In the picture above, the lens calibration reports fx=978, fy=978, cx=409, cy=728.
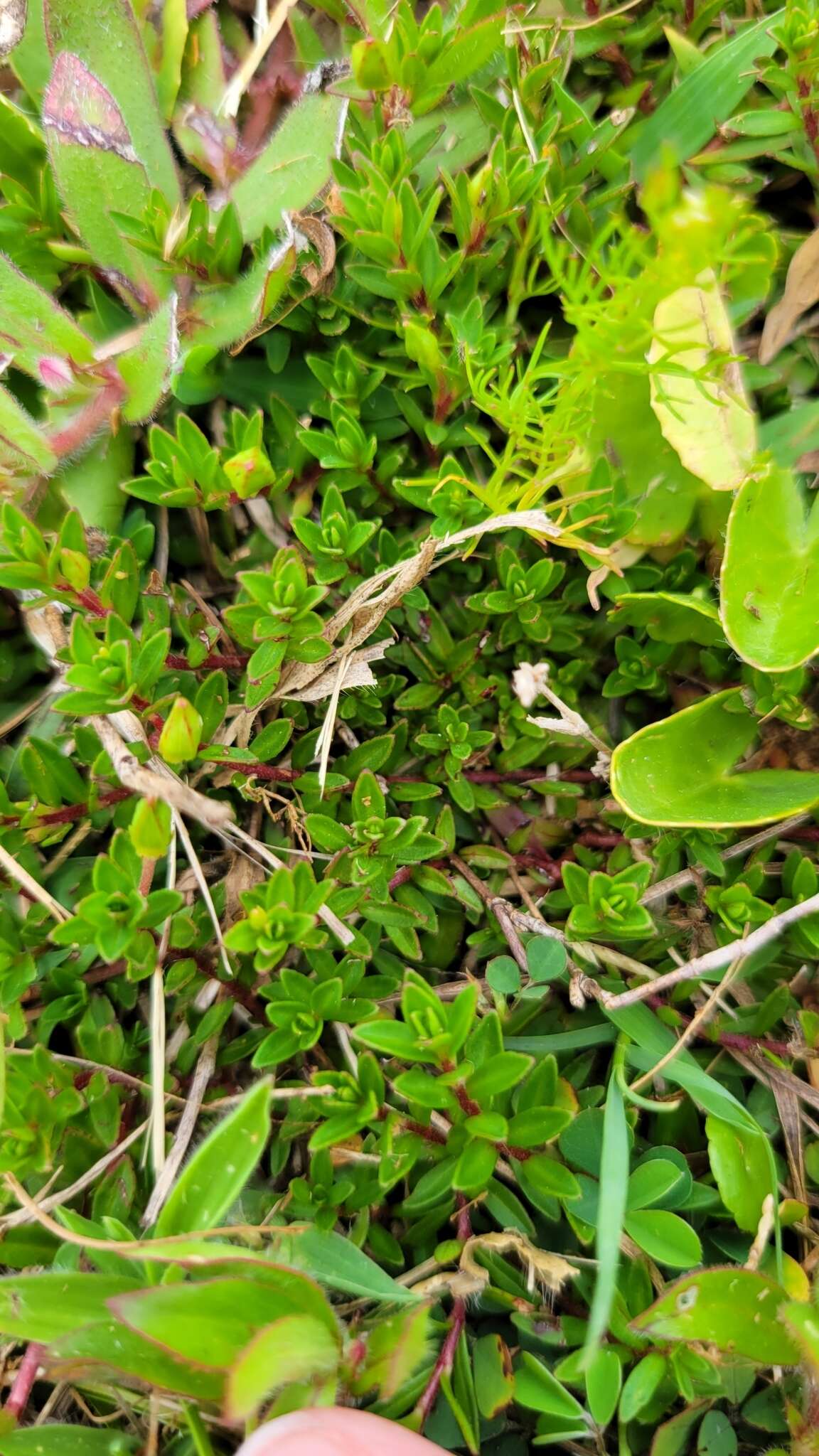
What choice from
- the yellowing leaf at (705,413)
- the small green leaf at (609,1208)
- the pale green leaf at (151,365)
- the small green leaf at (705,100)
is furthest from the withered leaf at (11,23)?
the small green leaf at (609,1208)

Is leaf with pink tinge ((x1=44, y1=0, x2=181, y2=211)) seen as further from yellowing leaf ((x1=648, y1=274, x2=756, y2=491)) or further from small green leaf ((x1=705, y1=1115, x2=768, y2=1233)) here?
small green leaf ((x1=705, y1=1115, x2=768, y2=1233))

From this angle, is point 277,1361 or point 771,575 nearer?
point 277,1361

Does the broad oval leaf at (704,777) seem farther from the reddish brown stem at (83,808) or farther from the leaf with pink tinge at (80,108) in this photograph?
the leaf with pink tinge at (80,108)

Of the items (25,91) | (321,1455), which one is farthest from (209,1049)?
(25,91)

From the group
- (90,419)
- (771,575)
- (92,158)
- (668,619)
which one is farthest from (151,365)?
(771,575)

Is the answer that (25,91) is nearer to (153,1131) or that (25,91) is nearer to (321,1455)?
(153,1131)

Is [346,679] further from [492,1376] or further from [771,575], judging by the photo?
[492,1376]

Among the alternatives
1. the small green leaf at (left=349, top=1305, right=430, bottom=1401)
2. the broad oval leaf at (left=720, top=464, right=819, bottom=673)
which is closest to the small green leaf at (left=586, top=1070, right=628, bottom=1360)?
the small green leaf at (left=349, top=1305, right=430, bottom=1401)
